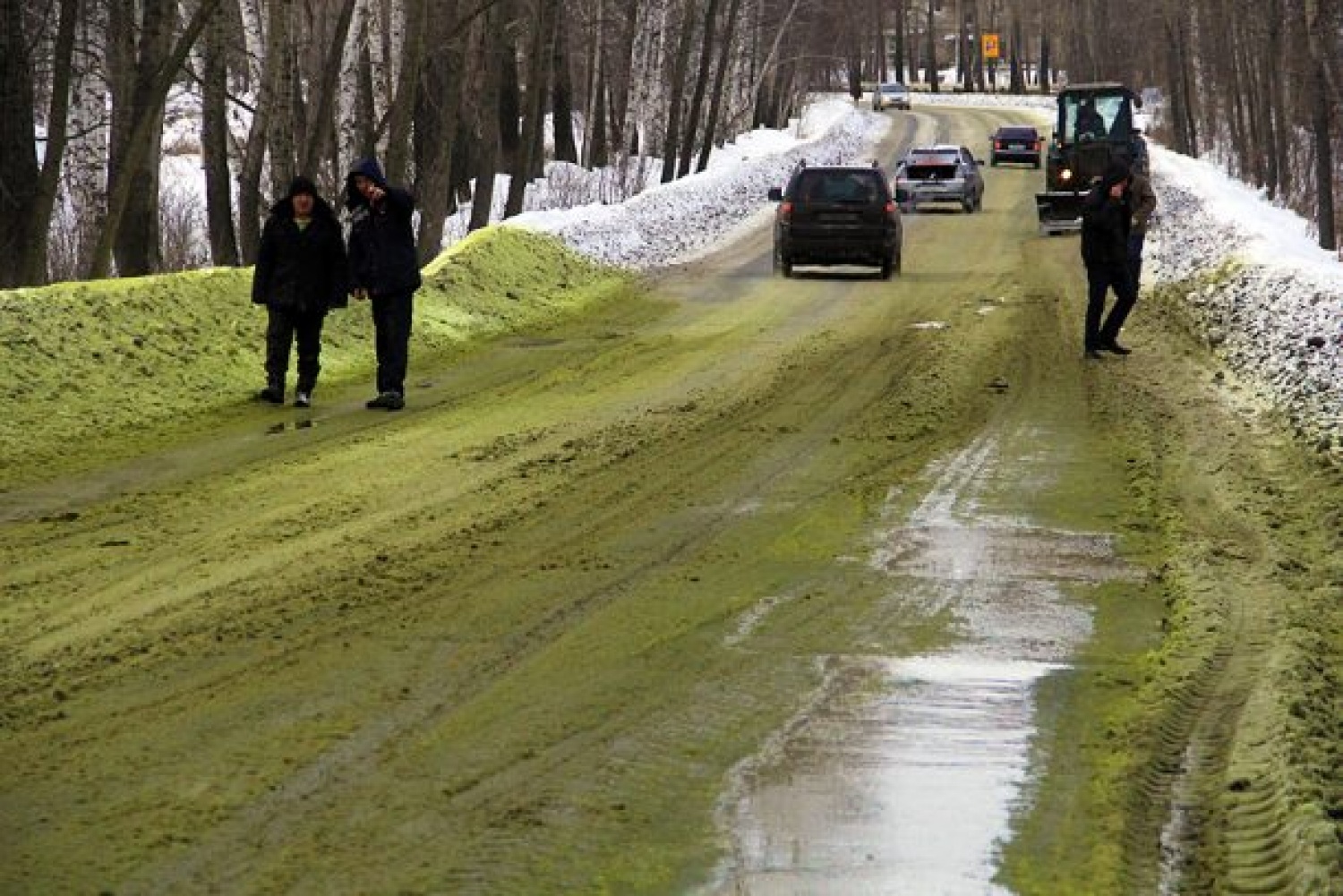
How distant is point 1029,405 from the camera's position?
15.6 metres

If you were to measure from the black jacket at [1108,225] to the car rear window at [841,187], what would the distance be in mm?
10980

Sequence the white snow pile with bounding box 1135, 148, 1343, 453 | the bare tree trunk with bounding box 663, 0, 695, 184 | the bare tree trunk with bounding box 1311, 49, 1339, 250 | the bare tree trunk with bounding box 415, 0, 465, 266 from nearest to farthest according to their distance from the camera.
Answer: the white snow pile with bounding box 1135, 148, 1343, 453 → the bare tree trunk with bounding box 415, 0, 465, 266 → the bare tree trunk with bounding box 1311, 49, 1339, 250 → the bare tree trunk with bounding box 663, 0, 695, 184

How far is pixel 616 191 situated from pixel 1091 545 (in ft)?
139

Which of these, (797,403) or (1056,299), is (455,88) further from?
(797,403)

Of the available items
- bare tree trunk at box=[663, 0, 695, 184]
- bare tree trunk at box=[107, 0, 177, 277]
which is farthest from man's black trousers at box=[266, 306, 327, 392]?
bare tree trunk at box=[663, 0, 695, 184]

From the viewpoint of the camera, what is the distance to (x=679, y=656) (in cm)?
762

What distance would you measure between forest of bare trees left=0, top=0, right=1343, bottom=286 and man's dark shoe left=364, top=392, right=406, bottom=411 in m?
5.68

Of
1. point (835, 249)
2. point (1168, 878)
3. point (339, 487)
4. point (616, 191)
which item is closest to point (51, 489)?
point (339, 487)

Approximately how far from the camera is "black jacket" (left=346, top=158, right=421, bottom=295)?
15.7 metres

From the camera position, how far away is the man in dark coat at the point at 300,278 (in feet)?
50.8

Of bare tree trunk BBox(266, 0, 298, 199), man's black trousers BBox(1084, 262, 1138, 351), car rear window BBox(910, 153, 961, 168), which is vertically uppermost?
bare tree trunk BBox(266, 0, 298, 199)

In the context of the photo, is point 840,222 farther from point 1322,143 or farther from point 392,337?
point 392,337

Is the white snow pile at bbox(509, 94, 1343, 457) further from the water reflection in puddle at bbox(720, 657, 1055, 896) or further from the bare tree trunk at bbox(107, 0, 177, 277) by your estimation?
the bare tree trunk at bbox(107, 0, 177, 277)

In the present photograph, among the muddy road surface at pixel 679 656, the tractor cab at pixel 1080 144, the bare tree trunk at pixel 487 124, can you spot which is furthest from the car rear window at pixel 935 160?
the muddy road surface at pixel 679 656
